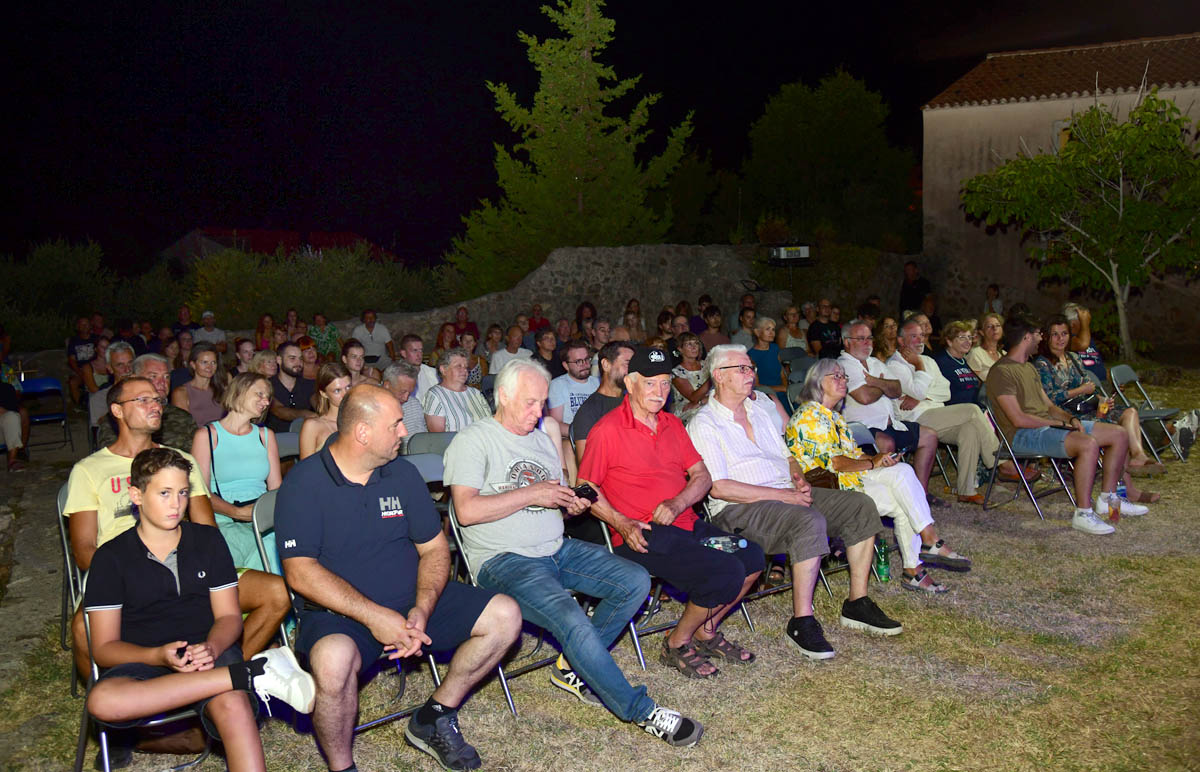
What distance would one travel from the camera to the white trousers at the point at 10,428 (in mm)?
8773

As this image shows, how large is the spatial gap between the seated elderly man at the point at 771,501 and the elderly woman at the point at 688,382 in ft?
8.06

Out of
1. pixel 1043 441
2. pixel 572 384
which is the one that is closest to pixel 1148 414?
pixel 1043 441

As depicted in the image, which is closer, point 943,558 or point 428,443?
point 943,558

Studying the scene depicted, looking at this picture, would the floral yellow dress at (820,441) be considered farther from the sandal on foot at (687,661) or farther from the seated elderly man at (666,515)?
the sandal on foot at (687,661)

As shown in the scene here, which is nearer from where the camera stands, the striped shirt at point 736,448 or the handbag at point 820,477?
the striped shirt at point 736,448

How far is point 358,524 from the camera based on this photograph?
349cm

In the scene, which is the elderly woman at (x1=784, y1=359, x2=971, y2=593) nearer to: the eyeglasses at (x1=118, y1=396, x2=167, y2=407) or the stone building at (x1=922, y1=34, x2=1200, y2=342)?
the eyeglasses at (x1=118, y1=396, x2=167, y2=407)

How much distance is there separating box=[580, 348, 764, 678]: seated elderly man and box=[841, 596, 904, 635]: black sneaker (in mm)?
657

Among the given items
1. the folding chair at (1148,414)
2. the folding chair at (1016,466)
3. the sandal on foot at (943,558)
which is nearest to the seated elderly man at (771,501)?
the sandal on foot at (943,558)

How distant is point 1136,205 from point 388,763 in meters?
14.8

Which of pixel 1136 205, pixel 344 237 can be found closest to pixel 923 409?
pixel 1136 205

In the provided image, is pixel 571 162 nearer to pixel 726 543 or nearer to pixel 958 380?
pixel 958 380

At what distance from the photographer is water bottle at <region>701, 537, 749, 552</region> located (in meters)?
4.39

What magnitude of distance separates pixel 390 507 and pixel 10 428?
704 cm
